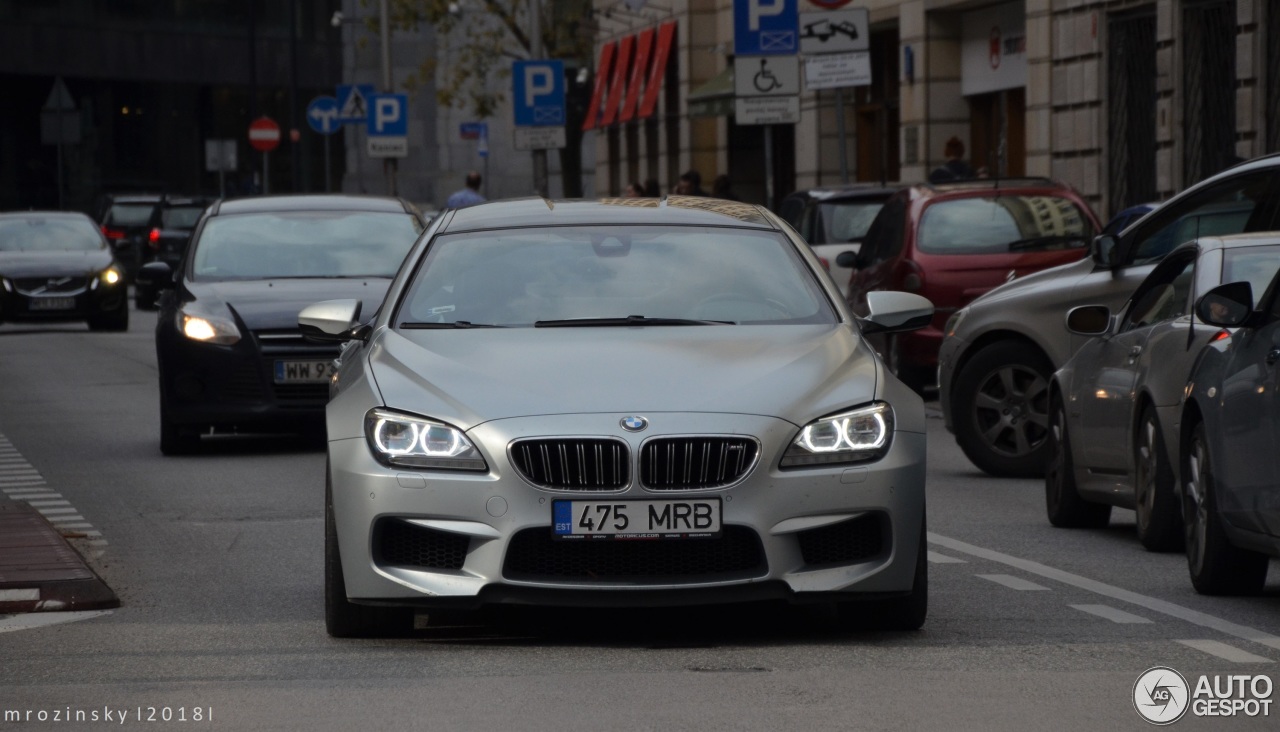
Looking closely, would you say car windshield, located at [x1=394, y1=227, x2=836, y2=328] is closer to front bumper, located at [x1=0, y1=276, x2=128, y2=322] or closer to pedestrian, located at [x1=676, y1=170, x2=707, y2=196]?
pedestrian, located at [x1=676, y1=170, x2=707, y2=196]

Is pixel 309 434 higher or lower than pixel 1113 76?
lower

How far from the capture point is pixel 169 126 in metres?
73.1

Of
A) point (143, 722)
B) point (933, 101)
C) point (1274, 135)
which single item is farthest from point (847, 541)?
point (933, 101)

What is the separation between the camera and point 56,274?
3319 centimetres

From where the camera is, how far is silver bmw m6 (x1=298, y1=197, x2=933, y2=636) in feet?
24.3

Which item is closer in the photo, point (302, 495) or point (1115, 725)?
point (1115, 725)

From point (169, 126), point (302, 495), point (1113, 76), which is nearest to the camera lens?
point (302, 495)

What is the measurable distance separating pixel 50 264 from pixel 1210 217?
2269 centimetres

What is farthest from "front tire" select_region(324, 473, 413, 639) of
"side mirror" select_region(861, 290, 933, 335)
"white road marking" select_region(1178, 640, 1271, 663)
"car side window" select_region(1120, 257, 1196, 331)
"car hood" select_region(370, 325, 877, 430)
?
"car side window" select_region(1120, 257, 1196, 331)

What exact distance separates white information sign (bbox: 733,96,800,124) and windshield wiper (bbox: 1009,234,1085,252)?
5.75 metres

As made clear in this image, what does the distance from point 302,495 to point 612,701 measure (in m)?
6.52

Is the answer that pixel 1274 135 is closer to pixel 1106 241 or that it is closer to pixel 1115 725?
pixel 1106 241

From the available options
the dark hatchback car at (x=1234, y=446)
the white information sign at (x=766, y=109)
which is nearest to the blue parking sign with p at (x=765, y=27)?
the white information sign at (x=766, y=109)

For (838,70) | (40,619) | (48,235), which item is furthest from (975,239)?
(48,235)
